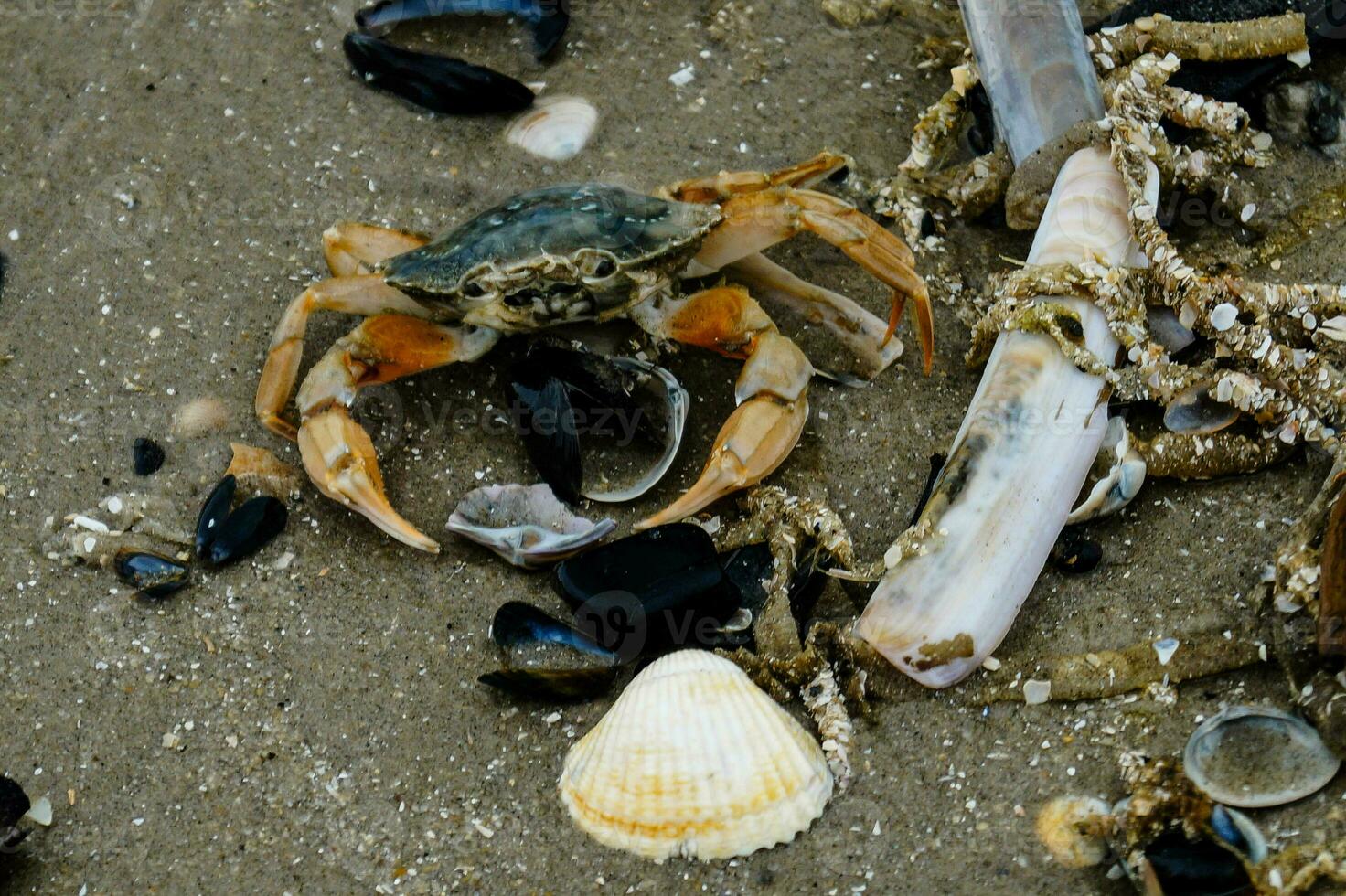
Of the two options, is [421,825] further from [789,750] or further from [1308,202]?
[1308,202]

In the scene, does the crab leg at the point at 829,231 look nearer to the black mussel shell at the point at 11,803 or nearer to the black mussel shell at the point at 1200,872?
the black mussel shell at the point at 1200,872

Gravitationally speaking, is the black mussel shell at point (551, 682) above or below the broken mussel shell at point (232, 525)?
below

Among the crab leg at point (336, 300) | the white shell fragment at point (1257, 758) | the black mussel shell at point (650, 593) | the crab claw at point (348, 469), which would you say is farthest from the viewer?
the crab leg at point (336, 300)

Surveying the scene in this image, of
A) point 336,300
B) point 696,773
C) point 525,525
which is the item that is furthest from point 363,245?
point 696,773

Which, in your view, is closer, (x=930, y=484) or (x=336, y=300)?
(x=930, y=484)

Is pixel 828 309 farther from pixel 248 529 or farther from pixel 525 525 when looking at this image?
pixel 248 529

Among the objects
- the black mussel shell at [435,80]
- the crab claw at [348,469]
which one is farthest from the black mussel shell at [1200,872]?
the black mussel shell at [435,80]
